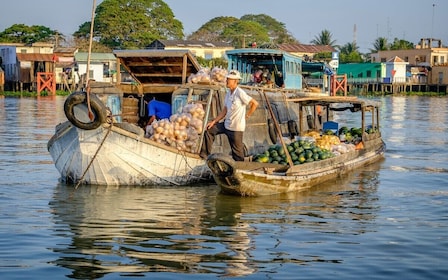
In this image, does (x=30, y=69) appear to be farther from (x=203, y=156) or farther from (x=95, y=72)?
(x=203, y=156)

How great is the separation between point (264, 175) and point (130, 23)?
5406 centimetres

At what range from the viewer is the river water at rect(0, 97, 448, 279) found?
6.17m

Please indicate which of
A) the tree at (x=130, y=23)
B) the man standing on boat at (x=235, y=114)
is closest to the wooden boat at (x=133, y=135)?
the man standing on boat at (x=235, y=114)

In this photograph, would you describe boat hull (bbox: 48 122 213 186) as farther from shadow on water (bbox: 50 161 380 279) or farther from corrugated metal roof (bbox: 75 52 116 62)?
corrugated metal roof (bbox: 75 52 116 62)

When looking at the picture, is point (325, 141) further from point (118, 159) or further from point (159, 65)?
point (118, 159)

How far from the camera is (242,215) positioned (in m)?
8.52

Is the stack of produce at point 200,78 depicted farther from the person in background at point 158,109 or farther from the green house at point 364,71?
the green house at point 364,71

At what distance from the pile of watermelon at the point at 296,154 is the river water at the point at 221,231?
497 mm

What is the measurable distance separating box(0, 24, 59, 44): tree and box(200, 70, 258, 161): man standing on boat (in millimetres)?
54713

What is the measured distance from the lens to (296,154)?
10648mm

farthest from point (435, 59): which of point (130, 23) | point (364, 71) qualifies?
point (130, 23)

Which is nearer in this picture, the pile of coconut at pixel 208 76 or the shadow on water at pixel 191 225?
the shadow on water at pixel 191 225

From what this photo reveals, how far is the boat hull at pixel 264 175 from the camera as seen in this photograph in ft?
29.8

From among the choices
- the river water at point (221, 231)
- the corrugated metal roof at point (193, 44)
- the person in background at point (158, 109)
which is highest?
the corrugated metal roof at point (193, 44)
